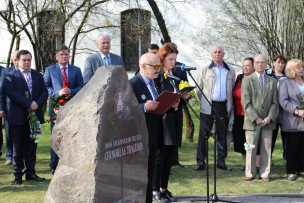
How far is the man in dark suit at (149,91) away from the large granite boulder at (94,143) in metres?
0.89

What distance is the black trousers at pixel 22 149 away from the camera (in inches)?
374

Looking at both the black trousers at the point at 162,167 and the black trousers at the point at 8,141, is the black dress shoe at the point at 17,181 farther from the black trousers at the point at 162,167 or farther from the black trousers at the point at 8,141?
the black trousers at the point at 162,167

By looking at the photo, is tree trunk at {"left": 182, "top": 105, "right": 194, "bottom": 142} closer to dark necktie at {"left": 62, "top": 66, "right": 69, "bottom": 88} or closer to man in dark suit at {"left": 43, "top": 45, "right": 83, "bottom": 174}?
man in dark suit at {"left": 43, "top": 45, "right": 83, "bottom": 174}

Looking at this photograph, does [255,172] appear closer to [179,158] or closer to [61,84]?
[179,158]

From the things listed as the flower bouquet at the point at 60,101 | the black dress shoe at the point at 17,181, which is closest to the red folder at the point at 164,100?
the flower bouquet at the point at 60,101

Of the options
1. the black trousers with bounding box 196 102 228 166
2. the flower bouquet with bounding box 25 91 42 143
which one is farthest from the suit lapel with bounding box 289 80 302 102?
the flower bouquet with bounding box 25 91 42 143

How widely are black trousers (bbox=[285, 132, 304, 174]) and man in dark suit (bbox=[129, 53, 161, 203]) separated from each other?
3518 millimetres

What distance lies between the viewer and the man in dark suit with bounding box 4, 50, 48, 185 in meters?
9.54

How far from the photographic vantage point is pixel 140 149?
22.3 ft

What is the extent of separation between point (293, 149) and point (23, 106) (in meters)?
4.58

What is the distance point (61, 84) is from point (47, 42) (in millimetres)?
11229

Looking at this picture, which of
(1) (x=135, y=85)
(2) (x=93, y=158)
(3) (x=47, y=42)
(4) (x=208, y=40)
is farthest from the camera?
(4) (x=208, y=40)

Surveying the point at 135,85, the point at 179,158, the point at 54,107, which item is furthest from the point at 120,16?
the point at 135,85

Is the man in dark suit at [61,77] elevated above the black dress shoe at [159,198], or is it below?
above
